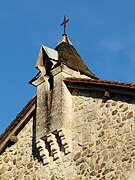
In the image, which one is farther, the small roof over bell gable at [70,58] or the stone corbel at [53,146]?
the small roof over bell gable at [70,58]

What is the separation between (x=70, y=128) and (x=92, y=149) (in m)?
1.01

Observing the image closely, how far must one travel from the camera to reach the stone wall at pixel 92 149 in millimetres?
13969

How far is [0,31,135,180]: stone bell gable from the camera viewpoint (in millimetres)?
14195

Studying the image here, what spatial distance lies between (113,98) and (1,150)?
4.08m

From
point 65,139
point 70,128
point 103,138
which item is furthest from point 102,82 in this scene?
point 65,139

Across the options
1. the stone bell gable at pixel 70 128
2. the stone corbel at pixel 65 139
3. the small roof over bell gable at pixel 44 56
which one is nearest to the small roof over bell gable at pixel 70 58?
the stone bell gable at pixel 70 128

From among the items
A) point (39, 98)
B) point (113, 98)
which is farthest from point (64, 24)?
point (113, 98)

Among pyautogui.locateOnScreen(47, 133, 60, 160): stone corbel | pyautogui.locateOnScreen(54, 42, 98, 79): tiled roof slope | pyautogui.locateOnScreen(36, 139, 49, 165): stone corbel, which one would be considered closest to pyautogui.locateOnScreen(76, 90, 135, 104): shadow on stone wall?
pyautogui.locateOnScreen(54, 42, 98, 79): tiled roof slope

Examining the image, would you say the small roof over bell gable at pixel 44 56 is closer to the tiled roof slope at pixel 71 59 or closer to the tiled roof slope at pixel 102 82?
the tiled roof slope at pixel 71 59

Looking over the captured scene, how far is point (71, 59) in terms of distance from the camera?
1639 centimetres

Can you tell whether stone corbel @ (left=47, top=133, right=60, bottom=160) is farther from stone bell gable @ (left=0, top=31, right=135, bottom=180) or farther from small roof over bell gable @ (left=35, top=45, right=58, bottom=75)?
small roof over bell gable @ (left=35, top=45, right=58, bottom=75)

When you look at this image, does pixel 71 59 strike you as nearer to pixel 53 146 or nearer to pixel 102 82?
pixel 102 82

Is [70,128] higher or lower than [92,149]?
higher

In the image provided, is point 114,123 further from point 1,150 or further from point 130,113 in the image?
point 1,150
